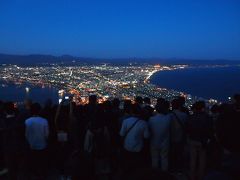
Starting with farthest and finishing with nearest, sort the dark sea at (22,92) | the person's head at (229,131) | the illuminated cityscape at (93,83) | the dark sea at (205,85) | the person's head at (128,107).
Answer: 1. the dark sea at (205,85)
2. the dark sea at (22,92)
3. the illuminated cityscape at (93,83)
4. the person's head at (128,107)
5. the person's head at (229,131)

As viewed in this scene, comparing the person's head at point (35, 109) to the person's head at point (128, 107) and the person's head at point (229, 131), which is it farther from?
the person's head at point (229, 131)

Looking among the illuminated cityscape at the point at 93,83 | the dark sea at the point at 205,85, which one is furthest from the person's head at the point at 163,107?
the dark sea at the point at 205,85

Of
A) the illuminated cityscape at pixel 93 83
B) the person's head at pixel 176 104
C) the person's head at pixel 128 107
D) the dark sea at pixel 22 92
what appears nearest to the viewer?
the person's head at pixel 128 107

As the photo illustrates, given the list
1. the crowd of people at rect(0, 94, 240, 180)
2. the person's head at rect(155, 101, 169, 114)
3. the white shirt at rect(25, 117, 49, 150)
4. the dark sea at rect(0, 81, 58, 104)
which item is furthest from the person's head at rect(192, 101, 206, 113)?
the dark sea at rect(0, 81, 58, 104)

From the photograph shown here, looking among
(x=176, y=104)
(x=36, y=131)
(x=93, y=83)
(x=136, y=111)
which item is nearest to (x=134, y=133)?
(x=136, y=111)

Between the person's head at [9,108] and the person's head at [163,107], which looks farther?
the person's head at [9,108]

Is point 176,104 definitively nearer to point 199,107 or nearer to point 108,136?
point 199,107

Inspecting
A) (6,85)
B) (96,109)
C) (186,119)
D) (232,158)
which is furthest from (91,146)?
(6,85)

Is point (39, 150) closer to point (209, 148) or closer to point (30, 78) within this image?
point (209, 148)
